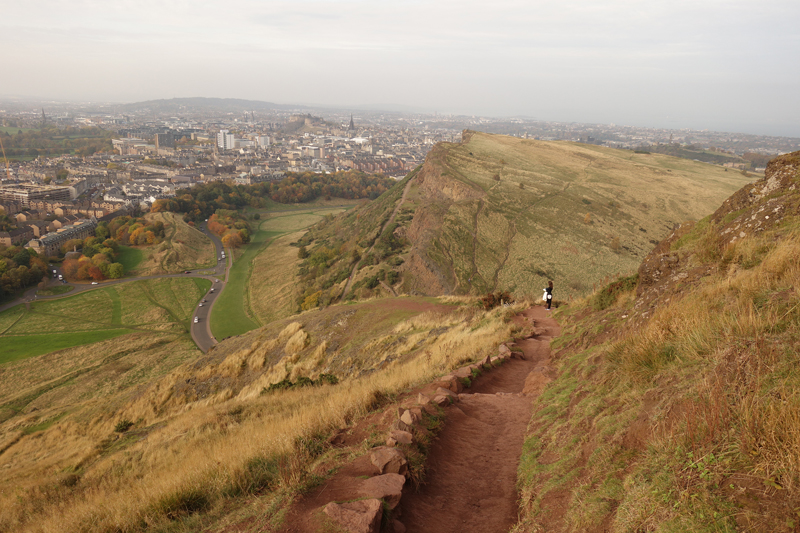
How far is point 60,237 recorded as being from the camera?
6981cm

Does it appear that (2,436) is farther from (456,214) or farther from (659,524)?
(456,214)

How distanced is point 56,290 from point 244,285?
23847 mm

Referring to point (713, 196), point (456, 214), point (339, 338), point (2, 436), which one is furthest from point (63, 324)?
point (713, 196)

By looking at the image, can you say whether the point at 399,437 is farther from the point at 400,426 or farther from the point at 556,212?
the point at 556,212

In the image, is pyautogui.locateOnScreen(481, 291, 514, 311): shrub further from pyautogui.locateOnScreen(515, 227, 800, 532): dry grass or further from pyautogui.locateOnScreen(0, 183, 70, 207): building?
pyautogui.locateOnScreen(0, 183, 70, 207): building

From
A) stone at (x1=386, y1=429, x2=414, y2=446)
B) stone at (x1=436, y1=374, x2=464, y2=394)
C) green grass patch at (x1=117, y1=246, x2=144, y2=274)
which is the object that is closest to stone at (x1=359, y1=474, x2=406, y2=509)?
stone at (x1=386, y1=429, x2=414, y2=446)

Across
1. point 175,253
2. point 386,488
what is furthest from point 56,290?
point 386,488

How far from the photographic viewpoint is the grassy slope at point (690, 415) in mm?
3121

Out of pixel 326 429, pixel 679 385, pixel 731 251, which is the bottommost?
pixel 326 429

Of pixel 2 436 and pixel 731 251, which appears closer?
pixel 731 251

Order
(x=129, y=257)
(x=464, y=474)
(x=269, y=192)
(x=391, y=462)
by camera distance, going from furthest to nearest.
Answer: (x=269, y=192)
(x=129, y=257)
(x=464, y=474)
(x=391, y=462)

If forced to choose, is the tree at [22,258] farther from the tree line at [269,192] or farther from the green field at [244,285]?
the tree line at [269,192]

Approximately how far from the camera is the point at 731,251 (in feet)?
27.2

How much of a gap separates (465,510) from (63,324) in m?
55.5
